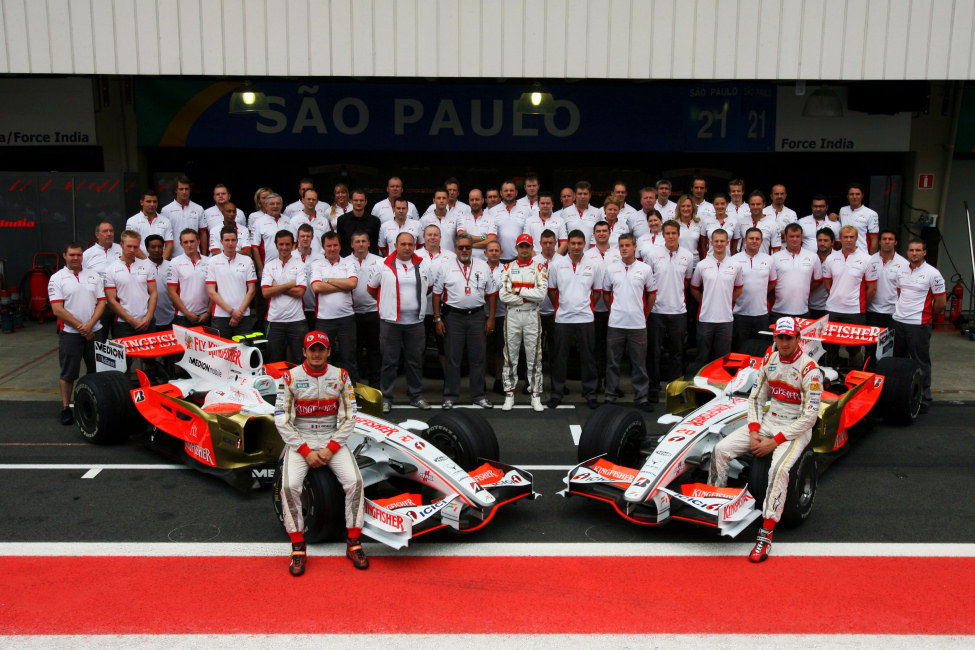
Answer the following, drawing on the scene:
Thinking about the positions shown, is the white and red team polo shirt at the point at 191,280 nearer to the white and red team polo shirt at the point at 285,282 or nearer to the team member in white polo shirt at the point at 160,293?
the team member in white polo shirt at the point at 160,293

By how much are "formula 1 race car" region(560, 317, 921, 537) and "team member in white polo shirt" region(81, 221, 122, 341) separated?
6.16 meters

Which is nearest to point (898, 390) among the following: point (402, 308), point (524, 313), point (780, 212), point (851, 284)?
point (851, 284)

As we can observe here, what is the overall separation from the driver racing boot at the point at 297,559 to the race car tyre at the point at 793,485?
3.27m

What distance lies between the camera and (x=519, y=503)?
23.5ft

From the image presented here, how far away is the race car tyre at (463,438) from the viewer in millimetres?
7078

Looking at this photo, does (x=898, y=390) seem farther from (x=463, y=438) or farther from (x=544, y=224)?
(x=463, y=438)

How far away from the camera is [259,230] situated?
440 inches

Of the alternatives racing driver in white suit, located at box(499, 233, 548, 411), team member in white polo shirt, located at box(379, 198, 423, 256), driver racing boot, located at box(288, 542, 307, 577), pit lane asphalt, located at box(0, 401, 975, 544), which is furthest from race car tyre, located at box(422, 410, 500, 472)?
team member in white polo shirt, located at box(379, 198, 423, 256)

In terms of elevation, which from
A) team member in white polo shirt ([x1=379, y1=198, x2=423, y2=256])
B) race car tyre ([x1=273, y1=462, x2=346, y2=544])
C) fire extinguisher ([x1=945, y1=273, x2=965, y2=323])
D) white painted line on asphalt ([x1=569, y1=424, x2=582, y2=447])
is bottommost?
white painted line on asphalt ([x1=569, y1=424, x2=582, y2=447])

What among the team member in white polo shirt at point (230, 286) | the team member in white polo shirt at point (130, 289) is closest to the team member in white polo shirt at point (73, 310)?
the team member in white polo shirt at point (130, 289)

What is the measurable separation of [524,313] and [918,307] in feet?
14.9

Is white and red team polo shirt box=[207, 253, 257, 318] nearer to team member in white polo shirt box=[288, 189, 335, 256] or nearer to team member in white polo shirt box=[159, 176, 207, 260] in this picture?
team member in white polo shirt box=[288, 189, 335, 256]

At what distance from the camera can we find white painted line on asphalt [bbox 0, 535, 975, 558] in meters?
6.17

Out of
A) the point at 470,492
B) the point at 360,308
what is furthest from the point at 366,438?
the point at 360,308
